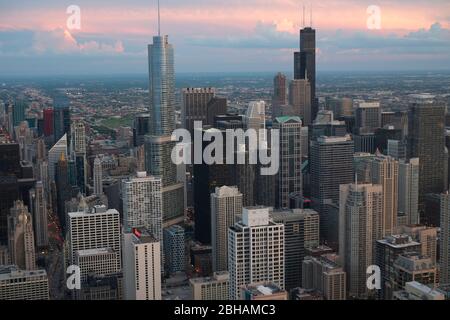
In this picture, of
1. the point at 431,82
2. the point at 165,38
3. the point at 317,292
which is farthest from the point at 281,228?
the point at 165,38

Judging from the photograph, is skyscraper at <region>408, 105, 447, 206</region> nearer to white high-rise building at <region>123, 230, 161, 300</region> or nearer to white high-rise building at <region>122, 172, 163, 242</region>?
white high-rise building at <region>122, 172, 163, 242</region>

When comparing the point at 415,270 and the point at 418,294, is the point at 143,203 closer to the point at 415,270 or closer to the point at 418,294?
the point at 415,270

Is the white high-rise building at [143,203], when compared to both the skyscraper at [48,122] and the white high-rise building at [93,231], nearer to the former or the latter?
the white high-rise building at [93,231]

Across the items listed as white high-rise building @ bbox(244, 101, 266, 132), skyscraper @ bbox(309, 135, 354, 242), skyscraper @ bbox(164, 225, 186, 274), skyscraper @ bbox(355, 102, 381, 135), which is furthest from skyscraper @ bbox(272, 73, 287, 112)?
skyscraper @ bbox(164, 225, 186, 274)

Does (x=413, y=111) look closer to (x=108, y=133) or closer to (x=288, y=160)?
(x=288, y=160)

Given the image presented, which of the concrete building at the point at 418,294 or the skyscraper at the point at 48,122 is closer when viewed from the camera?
the concrete building at the point at 418,294

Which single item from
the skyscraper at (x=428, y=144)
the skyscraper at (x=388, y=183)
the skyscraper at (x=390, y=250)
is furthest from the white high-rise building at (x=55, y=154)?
the skyscraper at (x=428, y=144)
